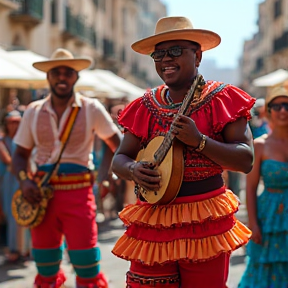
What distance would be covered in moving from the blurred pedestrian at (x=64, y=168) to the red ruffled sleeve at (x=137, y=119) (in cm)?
159

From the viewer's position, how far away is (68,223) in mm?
5305

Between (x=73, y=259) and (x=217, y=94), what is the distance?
85.2 inches

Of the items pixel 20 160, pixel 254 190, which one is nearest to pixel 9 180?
pixel 20 160

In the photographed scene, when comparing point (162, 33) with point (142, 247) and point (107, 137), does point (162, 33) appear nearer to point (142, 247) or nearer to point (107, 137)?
point (142, 247)

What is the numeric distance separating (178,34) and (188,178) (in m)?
0.75

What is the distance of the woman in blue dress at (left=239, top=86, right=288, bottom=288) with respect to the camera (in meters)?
5.49

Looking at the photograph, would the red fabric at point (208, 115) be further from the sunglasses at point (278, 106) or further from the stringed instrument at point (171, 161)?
the sunglasses at point (278, 106)

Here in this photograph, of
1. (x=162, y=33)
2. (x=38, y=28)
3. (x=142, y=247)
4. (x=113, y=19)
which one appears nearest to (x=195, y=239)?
(x=142, y=247)

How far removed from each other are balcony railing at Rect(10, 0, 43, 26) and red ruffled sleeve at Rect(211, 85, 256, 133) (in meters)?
20.1

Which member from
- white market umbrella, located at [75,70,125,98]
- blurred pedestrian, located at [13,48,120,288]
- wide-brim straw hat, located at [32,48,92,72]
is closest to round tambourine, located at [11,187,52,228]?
blurred pedestrian, located at [13,48,120,288]

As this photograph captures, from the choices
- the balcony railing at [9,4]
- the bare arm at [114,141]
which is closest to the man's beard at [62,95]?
the bare arm at [114,141]

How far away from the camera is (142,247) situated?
3.65m

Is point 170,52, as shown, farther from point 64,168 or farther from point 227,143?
point 64,168

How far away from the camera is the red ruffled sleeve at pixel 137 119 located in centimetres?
381
